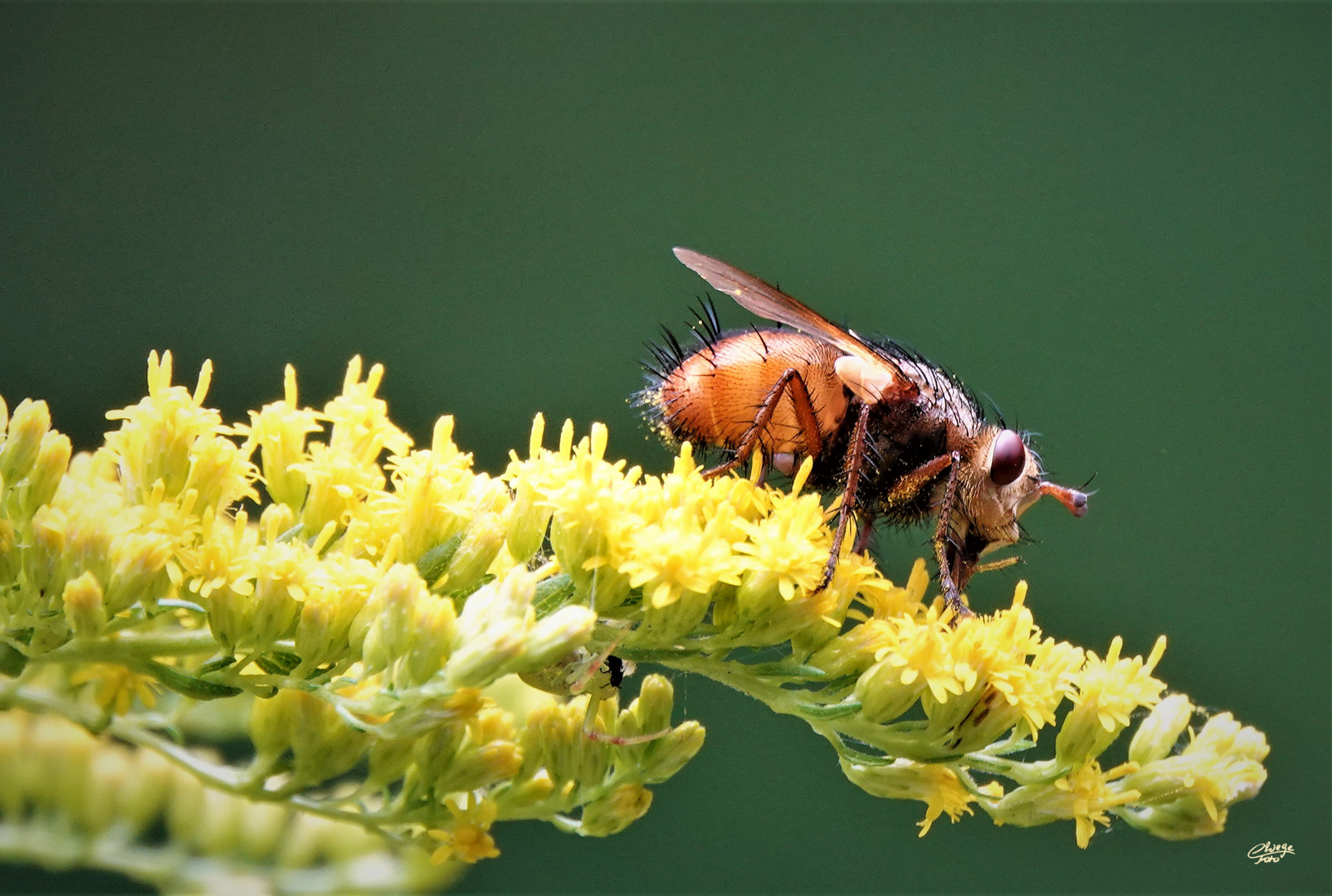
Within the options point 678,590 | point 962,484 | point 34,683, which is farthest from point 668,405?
point 34,683

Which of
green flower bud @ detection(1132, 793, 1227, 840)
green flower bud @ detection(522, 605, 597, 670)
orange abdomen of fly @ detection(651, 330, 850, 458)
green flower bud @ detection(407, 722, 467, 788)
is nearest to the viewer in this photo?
green flower bud @ detection(522, 605, 597, 670)

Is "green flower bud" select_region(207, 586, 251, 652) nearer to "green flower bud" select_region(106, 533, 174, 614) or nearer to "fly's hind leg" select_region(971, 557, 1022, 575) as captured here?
"green flower bud" select_region(106, 533, 174, 614)

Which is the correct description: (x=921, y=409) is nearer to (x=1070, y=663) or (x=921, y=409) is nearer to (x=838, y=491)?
(x=838, y=491)

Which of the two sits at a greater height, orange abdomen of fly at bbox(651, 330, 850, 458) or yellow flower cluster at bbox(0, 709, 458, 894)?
orange abdomen of fly at bbox(651, 330, 850, 458)

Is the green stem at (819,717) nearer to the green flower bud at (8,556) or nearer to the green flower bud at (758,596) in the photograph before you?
the green flower bud at (758,596)

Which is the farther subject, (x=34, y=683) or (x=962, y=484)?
(x=962, y=484)

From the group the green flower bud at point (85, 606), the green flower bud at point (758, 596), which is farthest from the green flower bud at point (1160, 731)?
the green flower bud at point (85, 606)

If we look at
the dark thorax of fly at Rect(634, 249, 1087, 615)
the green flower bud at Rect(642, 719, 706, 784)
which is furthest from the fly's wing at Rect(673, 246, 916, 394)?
the green flower bud at Rect(642, 719, 706, 784)
